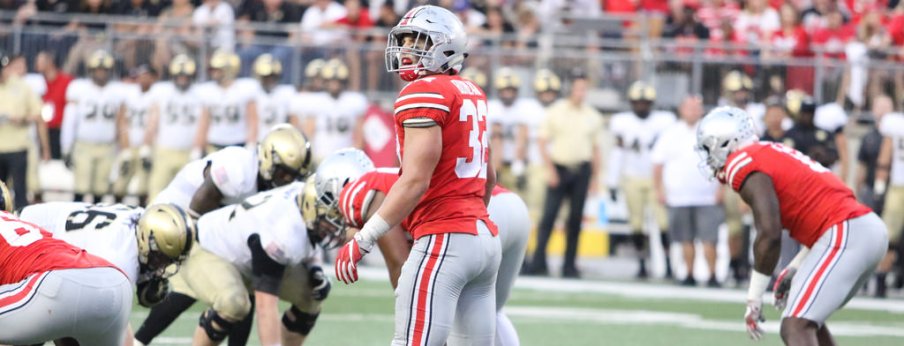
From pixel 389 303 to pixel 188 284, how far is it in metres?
3.57

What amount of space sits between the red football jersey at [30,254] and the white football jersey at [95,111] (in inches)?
344

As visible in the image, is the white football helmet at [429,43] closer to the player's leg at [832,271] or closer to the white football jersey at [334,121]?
the player's leg at [832,271]

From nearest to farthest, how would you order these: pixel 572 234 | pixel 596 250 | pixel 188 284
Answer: pixel 188 284 < pixel 572 234 < pixel 596 250

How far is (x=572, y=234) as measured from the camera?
13109mm

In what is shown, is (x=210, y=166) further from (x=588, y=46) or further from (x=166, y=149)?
(x=588, y=46)

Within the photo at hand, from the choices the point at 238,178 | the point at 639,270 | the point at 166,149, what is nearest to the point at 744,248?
the point at 639,270

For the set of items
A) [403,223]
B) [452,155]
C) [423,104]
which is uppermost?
[423,104]

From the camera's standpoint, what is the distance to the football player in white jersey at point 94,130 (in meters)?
14.0

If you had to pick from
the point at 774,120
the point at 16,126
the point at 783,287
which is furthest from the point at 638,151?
the point at 783,287

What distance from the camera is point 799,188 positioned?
6535mm

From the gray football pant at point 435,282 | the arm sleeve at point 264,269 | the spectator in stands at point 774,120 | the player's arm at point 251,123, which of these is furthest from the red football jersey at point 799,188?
the player's arm at point 251,123

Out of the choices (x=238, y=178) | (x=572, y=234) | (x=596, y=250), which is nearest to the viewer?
(x=238, y=178)

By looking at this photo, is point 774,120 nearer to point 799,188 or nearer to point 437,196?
point 799,188

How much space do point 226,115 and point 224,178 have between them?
19.6 feet
